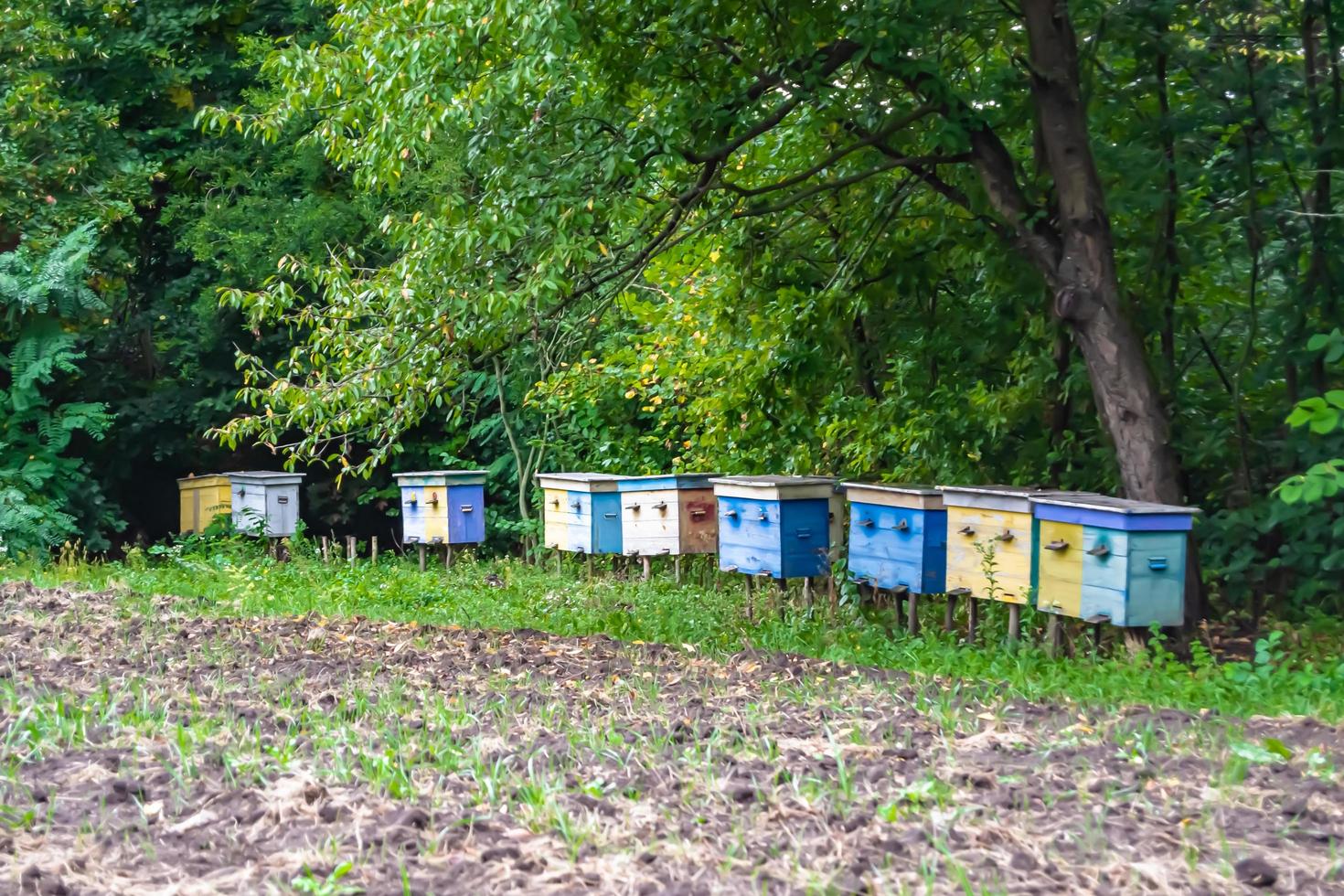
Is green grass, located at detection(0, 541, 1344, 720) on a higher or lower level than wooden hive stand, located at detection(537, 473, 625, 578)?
lower

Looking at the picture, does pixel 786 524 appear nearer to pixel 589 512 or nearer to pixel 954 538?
pixel 954 538

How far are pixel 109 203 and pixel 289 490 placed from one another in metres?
3.77

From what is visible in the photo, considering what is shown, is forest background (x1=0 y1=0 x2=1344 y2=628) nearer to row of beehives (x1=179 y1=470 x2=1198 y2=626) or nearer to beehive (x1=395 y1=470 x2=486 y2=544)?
row of beehives (x1=179 y1=470 x2=1198 y2=626)

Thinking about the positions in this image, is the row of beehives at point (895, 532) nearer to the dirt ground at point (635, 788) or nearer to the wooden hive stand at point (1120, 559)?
the wooden hive stand at point (1120, 559)

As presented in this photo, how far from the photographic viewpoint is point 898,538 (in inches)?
332

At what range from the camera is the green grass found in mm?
6078

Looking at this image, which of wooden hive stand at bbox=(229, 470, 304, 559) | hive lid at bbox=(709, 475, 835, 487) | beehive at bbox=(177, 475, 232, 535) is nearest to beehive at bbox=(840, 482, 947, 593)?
hive lid at bbox=(709, 475, 835, 487)

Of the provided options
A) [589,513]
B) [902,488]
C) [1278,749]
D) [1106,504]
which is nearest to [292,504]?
[589,513]

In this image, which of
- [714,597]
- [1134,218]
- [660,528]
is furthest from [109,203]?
[1134,218]

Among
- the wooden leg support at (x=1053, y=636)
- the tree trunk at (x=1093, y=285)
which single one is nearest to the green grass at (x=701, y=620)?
the wooden leg support at (x=1053, y=636)

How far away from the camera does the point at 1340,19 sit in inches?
293

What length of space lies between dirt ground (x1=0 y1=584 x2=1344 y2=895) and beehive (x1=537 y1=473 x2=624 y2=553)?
234 inches

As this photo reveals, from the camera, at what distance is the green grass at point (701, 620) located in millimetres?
6078

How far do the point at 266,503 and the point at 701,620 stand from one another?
6.96 meters
